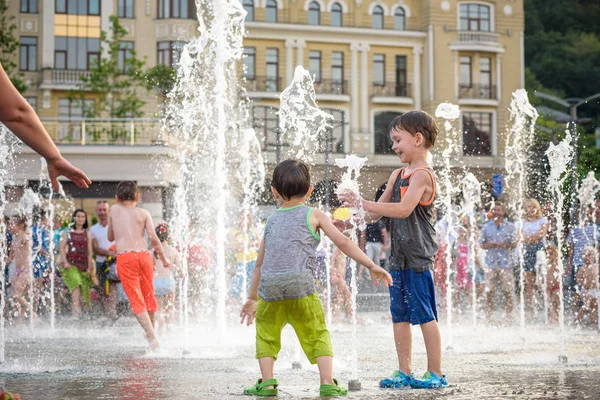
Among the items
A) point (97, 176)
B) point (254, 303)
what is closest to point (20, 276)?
point (254, 303)

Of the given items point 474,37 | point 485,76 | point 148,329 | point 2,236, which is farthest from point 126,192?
point 485,76

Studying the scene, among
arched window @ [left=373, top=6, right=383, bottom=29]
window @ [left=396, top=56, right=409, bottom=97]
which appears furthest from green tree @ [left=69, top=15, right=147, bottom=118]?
window @ [left=396, top=56, right=409, bottom=97]

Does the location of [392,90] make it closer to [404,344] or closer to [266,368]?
[404,344]

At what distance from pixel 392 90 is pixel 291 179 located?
48.2 meters

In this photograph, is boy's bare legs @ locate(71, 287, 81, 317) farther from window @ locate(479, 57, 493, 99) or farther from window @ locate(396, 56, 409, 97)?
window @ locate(479, 57, 493, 99)

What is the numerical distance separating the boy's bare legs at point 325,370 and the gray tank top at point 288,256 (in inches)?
13.6

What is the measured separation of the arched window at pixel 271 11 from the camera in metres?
51.7

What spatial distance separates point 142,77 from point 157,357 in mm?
30317

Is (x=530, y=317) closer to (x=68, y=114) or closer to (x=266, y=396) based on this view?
(x=266, y=396)

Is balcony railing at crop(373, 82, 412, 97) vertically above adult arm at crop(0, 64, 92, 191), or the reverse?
balcony railing at crop(373, 82, 412, 97)

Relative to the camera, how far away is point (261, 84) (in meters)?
50.9

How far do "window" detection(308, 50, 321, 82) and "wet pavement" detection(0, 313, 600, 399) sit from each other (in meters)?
40.9

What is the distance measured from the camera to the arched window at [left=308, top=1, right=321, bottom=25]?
172ft

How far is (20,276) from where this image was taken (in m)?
12.8
